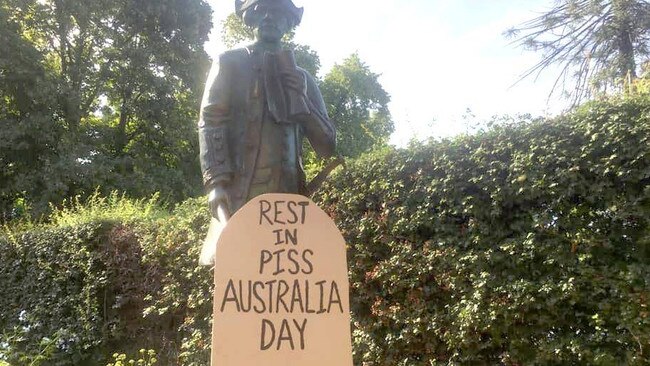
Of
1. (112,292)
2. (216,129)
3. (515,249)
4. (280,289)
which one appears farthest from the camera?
(112,292)

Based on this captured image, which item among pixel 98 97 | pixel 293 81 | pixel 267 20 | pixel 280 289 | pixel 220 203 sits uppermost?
pixel 98 97

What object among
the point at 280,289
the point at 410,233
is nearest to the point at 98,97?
the point at 410,233

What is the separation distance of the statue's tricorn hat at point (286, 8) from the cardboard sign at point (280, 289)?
1101mm

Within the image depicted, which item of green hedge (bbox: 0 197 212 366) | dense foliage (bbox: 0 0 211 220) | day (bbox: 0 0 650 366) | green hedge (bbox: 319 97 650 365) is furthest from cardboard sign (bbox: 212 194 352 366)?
dense foliage (bbox: 0 0 211 220)

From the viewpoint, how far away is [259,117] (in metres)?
2.96

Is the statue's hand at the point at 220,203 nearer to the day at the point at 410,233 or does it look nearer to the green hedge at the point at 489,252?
the day at the point at 410,233

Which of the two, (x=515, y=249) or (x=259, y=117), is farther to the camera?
(x=515, y=249)

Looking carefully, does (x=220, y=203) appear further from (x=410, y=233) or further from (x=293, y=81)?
(x=410, y=233)

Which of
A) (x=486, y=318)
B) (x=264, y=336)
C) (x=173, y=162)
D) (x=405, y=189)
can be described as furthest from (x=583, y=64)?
(x=173, y=162)

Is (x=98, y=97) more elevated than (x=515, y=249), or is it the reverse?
(x=98, y=97)

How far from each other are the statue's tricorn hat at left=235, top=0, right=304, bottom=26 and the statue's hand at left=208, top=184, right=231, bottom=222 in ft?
3.25

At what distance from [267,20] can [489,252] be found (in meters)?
2.99

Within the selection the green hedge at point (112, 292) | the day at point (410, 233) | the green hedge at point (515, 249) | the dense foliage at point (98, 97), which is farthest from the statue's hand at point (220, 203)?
the dense foliage at point (98, 97)

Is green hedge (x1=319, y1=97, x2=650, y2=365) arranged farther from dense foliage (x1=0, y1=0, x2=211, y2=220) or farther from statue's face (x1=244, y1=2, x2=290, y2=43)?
dense foliage (x1=0, y1=0, x2=211, y2=220)
